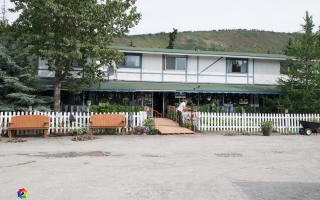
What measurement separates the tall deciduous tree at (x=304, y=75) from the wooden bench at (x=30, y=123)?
15.6 m

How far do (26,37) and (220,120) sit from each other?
41.1ft

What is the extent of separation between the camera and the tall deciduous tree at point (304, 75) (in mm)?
20047

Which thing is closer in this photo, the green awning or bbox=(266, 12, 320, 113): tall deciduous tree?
bbox=(266, 12, 320, 113): tall deciduous tree

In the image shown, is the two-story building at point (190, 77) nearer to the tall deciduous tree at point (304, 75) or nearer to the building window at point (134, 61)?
the building window at point (134, 61)

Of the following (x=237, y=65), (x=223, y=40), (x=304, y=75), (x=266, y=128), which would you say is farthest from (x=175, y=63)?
(x=223, y=40)

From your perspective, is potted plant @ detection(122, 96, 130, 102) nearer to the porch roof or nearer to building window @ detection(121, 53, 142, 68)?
the porch roof

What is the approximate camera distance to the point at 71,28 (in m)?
17.3

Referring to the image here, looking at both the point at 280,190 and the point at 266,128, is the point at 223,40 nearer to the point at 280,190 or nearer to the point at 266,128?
the point at 266,128

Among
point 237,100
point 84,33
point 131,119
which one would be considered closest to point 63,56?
point 84,33

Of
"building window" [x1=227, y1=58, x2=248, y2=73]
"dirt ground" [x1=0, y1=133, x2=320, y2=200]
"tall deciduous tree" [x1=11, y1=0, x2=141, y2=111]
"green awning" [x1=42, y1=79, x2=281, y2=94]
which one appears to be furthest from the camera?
"building window" [x1=227, y1=58, x2=248, y2=73]

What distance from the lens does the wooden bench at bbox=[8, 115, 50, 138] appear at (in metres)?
14.0

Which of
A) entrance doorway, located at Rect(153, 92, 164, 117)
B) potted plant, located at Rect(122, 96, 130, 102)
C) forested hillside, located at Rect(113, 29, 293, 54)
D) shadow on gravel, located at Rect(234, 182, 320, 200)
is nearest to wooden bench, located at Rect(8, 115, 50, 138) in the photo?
potted plant, located at Rect(122, 96, 130, 102)

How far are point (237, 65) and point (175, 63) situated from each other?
5488 mm

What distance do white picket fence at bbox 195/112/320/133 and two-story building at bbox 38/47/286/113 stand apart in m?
5.14
